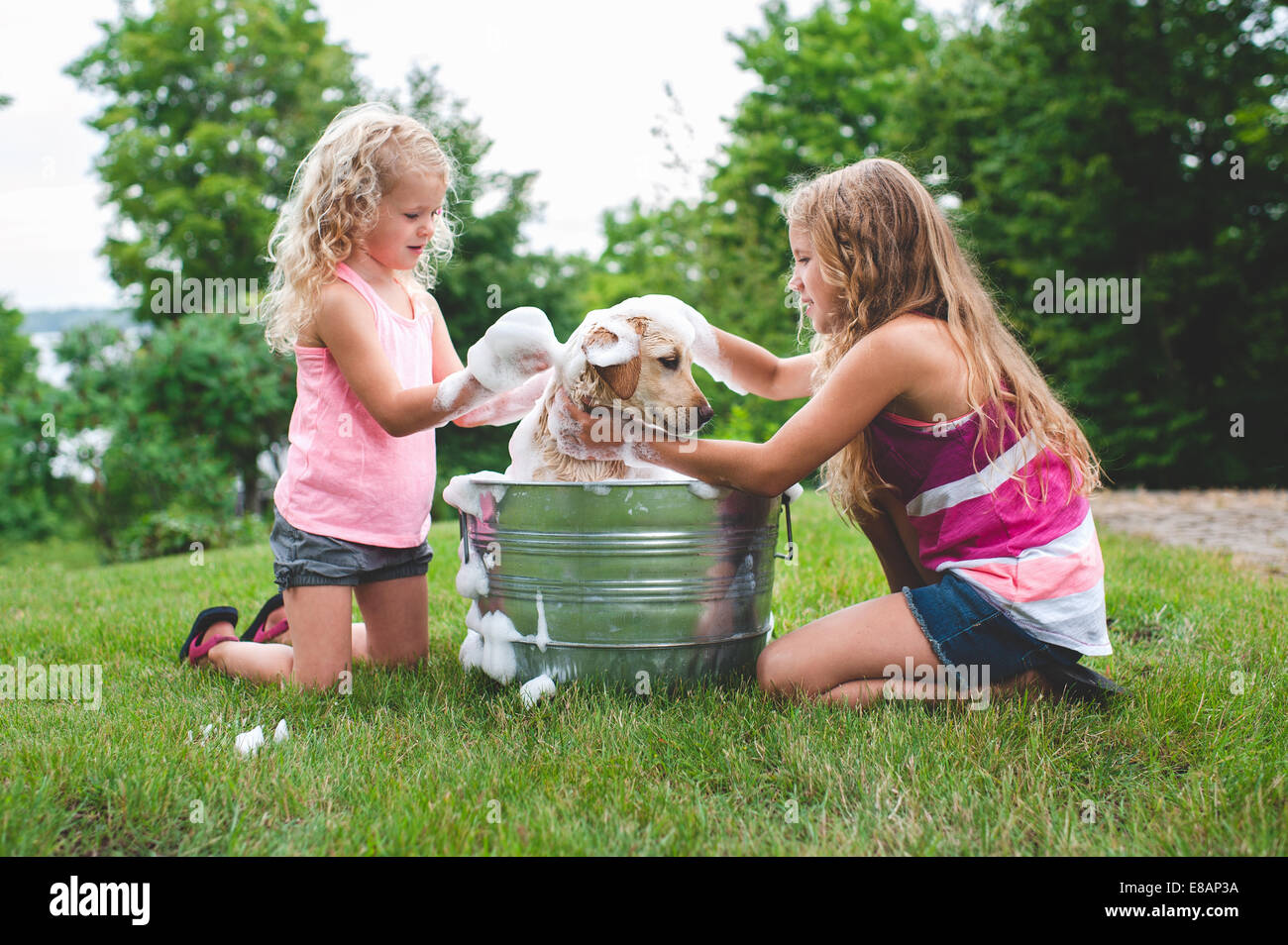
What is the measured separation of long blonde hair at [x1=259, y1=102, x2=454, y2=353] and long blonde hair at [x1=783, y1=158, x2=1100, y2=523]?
4.01 ft

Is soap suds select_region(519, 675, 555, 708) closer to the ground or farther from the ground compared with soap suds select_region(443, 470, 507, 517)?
closer to the ground

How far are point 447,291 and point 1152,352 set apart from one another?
8444mm

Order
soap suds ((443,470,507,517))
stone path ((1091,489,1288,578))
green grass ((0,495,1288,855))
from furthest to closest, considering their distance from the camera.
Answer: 1. stone path ((1091,489,1288,578))
2. soap suds ((443,470,507,517))
3. green grass ((0,495,1288,855))

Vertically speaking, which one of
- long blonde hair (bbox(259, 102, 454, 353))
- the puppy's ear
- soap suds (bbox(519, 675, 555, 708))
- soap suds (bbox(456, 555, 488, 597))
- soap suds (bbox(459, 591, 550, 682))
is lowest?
soap suds (bbox(519, 675, 555, 708))

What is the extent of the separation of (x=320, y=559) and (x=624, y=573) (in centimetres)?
106

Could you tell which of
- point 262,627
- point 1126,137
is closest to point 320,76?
point 1126,137

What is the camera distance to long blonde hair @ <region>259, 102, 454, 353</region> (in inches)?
114

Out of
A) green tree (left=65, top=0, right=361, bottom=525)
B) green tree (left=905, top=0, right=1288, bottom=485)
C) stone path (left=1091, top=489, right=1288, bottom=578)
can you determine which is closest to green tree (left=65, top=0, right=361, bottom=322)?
green tree (left=65, top=0, right=361, bottom=525)

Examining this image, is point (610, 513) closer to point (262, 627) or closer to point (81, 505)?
point (262, 627)

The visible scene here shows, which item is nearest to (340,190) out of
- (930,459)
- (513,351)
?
(513,351)

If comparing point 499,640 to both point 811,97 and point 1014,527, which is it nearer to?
point 1014,527

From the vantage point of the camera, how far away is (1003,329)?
8.86 ft

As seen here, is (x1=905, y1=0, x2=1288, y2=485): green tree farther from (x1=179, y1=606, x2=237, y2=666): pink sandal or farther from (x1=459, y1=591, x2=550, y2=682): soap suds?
(x1=179, y1=606, x2=237, y2=666): pink sandal

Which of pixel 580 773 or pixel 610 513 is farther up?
pixel 610 513
